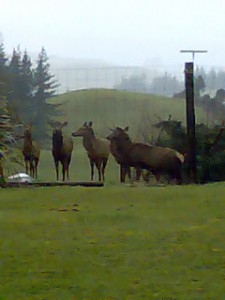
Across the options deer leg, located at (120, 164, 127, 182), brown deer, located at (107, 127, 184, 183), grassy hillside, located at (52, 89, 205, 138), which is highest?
grassy hillside, located at (52, 89, 205, 138)

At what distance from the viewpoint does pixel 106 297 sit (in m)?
5.94

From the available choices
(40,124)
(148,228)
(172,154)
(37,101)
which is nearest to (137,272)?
(148,228)

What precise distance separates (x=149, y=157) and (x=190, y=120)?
1746 millimetres

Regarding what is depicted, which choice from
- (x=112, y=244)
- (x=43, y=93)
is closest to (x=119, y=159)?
(x=112, y=244)

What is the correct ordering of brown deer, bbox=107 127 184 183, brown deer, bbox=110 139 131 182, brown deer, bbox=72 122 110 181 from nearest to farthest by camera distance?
brown deer, bbox=107 127 184 183 → brown deer, bbox=110 139 131 182 → brown deer, bbox=72 122 110 181

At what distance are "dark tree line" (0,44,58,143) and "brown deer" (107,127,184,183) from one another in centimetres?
1573

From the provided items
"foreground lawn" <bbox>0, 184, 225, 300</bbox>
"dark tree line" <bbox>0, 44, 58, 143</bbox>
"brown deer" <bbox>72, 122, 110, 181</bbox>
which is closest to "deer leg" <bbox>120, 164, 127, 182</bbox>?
"brown deer" <bbox>72, 122, 110, 181</bbox>

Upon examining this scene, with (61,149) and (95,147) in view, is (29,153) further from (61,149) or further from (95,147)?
(95,147)

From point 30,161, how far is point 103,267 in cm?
1852

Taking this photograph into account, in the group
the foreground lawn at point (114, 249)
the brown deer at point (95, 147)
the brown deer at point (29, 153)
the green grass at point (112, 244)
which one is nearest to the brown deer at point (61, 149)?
the brown deer at point (95, 147)

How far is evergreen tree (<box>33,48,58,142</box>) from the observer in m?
41.4

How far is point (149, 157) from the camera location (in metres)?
21.7

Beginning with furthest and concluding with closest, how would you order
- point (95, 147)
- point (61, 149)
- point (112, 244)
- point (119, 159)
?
1. point (61, 149)
2. point (95, 147)
3. point (119, 159)
4. point (112, 244)

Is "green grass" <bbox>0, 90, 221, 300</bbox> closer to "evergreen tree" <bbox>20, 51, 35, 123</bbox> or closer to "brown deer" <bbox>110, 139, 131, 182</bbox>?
"brown deer" <bbox>110, 139, 131, 182</bbox>
